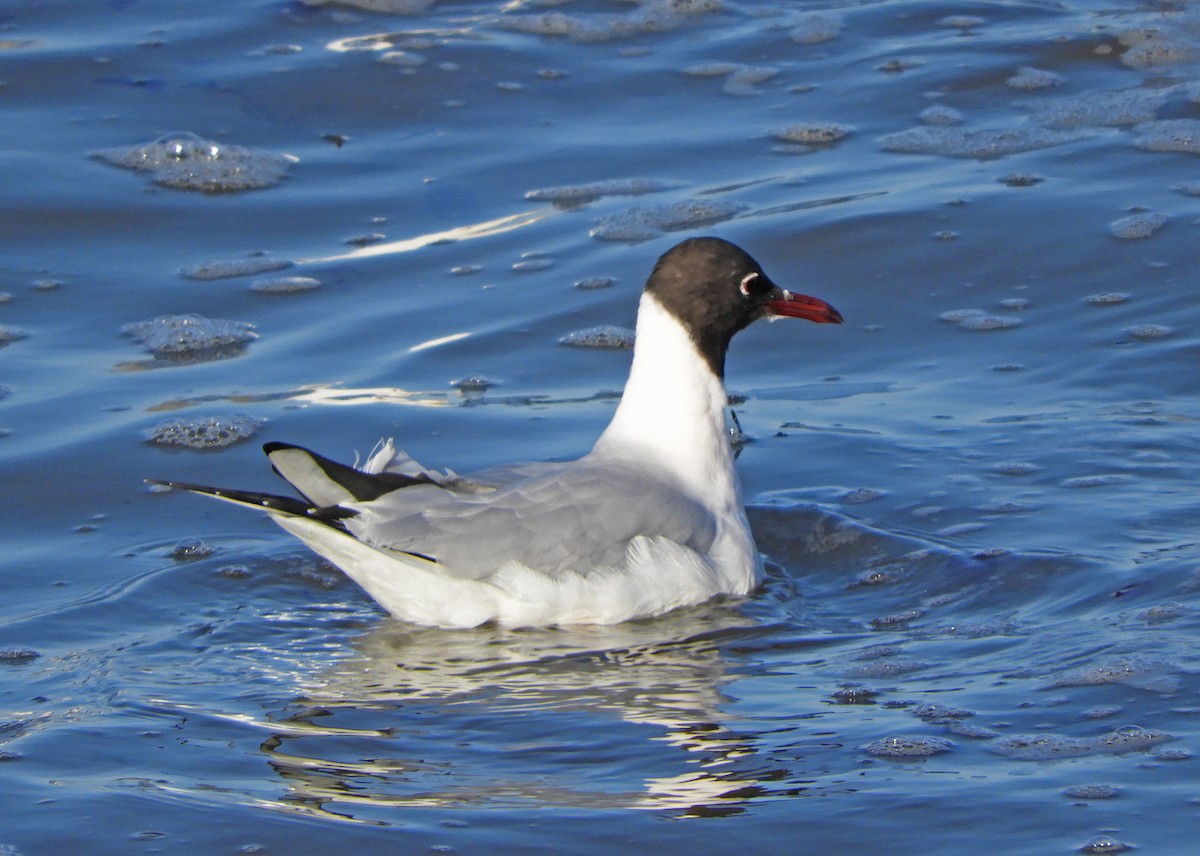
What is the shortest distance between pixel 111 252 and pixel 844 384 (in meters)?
3.84

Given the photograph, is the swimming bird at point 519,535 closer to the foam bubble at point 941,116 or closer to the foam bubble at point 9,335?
the foam bubble at point 9,335

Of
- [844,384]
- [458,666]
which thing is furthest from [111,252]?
[458,666]

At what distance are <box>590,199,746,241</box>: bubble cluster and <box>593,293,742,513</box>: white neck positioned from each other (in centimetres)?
269

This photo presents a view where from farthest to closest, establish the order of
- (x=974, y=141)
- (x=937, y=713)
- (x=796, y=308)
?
(x=974, y=141) → (x=796, y=308) → (x=937, y=713)

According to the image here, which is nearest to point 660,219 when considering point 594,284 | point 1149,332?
point 594,284

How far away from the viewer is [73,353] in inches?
325

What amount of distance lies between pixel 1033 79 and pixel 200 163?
15.6 feet

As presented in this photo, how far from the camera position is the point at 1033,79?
10.8 meters

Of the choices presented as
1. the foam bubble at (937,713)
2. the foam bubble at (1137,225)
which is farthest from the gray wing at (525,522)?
the foam bubble at (1137,225)

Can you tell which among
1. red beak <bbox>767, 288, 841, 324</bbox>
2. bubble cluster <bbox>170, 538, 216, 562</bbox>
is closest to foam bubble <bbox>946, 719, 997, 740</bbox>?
red beak <bbox>767, 288, 841, 324</bbox>

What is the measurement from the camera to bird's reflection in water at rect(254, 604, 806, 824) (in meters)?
4.67

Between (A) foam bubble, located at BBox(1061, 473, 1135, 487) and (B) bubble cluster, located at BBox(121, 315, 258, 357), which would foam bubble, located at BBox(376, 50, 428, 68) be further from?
(A) foam bubble, located at BBox(1061, 473, 1135, 487)

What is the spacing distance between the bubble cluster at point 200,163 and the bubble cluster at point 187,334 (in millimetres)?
1730

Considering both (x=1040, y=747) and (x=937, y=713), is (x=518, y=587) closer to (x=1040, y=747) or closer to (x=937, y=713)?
(x=937, y=713)
